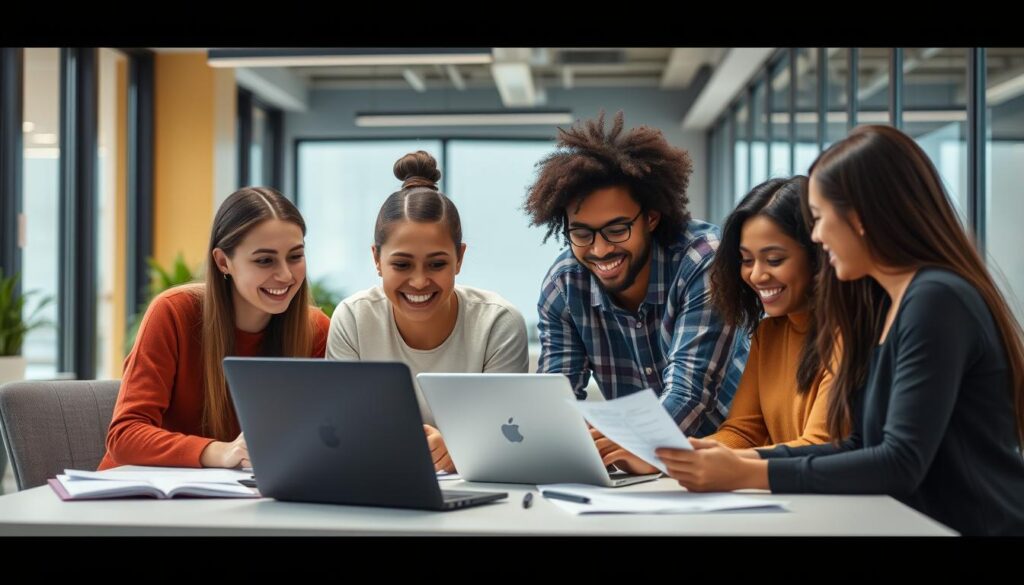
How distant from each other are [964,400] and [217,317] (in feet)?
4.82

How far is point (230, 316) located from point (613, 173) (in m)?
0.88

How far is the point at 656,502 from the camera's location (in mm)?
1525

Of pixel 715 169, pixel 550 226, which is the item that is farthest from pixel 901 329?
pixel 715 169

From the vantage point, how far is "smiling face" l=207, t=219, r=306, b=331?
228cm

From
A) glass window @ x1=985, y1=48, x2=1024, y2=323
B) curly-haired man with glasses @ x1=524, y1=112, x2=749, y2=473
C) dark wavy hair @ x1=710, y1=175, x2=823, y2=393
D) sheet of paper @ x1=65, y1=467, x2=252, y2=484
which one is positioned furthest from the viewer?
glass window @ x1=985, y1=48, x2=1024, y2=323

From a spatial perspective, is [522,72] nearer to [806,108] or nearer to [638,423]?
[806,108]

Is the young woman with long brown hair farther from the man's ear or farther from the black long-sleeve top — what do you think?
the black long-sleeve top

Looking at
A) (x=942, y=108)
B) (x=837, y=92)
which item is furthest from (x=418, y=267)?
(x=837, y=92)

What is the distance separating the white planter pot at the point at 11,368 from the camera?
4.58 m

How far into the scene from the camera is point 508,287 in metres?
10.5

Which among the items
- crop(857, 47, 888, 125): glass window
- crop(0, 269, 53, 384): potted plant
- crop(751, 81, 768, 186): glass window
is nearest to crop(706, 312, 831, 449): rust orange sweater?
crop(857, 47, 888, 125): glass window

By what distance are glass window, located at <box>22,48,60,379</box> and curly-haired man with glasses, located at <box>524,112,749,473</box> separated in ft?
13.7

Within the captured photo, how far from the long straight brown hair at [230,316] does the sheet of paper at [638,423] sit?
39.0 inches

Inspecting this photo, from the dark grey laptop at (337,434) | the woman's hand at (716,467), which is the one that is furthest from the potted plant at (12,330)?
the woman's hand at (716,467)
